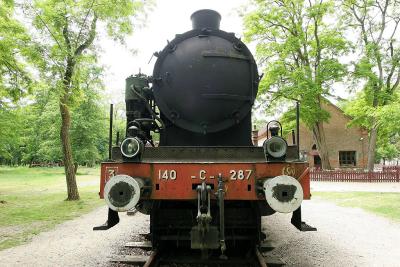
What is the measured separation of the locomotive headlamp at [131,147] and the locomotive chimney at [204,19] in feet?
7.09

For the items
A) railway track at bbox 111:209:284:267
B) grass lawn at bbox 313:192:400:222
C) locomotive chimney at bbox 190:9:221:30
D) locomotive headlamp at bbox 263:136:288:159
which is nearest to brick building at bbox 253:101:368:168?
grass lawn at bbox 313:192:400:222

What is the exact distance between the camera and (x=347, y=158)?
3388cm

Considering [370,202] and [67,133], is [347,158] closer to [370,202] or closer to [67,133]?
[370,202]

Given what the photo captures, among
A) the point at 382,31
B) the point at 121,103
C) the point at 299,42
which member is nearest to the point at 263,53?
the point at 299,42

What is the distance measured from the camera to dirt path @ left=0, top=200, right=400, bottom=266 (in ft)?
17.2

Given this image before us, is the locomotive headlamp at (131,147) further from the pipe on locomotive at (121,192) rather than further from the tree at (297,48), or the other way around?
the tree at (297,48)

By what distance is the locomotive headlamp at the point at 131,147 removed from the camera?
12.7ft

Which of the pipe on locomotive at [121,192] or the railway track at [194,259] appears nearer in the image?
the pipe on locomotive at [121,192]

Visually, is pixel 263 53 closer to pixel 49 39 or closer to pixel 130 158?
pixel 49 39

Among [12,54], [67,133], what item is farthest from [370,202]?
[12,54]

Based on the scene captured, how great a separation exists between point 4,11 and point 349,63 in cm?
1906

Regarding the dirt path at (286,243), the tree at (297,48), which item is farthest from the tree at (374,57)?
the dirt path at (286,243)

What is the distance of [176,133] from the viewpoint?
4.94 metres

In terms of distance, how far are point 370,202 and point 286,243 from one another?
Answer: 756 centimetres
